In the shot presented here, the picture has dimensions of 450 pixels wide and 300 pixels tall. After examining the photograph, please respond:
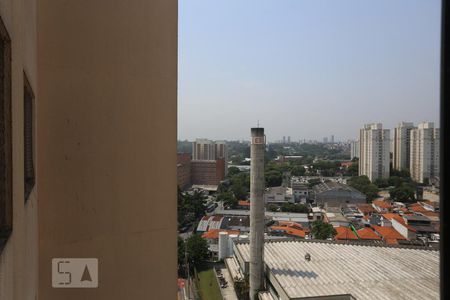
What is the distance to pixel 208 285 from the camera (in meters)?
12.2

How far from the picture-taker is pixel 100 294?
54.6 inches

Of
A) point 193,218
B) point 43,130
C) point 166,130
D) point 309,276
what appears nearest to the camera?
point 43,130

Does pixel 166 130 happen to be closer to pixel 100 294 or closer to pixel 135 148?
pixel 135 148

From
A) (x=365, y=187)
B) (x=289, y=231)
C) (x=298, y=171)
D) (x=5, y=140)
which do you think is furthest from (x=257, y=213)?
(x=298, y=171)

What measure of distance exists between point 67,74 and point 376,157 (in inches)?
1432

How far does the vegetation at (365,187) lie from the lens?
29.2 m

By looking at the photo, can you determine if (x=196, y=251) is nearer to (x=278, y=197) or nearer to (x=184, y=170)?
(x=278, y=197)

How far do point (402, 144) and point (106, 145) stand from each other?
114 ft

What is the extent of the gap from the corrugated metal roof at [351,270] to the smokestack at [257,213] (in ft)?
1.56

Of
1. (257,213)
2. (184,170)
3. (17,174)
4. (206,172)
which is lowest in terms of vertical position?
(206,172)

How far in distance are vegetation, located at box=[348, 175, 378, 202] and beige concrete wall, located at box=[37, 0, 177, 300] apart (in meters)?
30.2

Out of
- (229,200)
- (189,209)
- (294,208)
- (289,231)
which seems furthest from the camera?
(229,200)

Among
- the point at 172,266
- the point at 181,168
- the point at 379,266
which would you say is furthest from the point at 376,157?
the point at 172,266

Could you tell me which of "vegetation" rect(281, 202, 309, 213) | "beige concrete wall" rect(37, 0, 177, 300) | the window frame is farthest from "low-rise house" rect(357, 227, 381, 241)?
the window frame
